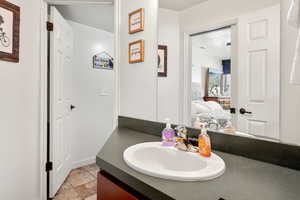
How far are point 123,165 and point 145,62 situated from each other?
98cm

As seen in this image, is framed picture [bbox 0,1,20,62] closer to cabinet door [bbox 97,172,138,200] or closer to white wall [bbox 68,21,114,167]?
white wall [bbox 68,21,114,167]

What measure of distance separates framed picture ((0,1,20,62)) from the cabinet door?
54.6 inches

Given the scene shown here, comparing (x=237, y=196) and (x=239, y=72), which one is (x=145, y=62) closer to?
(x=239, y=72)

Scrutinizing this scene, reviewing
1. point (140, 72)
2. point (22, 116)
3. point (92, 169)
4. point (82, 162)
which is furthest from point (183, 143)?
point (82, 162)

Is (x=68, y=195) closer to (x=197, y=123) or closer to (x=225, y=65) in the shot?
(x=197, y=123)

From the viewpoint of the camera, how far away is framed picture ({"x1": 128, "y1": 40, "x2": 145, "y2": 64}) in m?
1.47

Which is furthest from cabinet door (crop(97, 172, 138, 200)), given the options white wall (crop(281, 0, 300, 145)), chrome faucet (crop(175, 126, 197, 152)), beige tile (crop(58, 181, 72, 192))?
beige tile (crop(58, 181, 72, 192))

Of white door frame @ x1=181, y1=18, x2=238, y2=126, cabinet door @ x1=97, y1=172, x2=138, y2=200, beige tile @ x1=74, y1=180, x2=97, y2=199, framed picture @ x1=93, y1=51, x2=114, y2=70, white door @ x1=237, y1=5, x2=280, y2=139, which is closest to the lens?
cabinet door @ x1=97, y1=172, x2=138, y2=200

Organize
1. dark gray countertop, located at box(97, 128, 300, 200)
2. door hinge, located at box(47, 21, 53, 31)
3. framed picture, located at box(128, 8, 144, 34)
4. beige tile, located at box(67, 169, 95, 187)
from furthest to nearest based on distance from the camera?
1. beige tile, located at box(67, 169, 95, 187)
2. door hinge, located at box(47, 21, 53, 31)
3. framed picture, located at box(128, 8, 144, 34)
4. dark gray countertop, located at box(97, 128, 300, 200)

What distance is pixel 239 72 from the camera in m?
0.88

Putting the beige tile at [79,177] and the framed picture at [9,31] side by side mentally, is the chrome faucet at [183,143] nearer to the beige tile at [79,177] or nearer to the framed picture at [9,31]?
the framed picture at [9,31]

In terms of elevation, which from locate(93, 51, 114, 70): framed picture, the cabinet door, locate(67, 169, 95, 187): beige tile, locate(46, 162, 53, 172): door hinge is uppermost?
locate(93, 51, 114, 70): framed picture

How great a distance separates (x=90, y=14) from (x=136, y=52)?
124 centimetres

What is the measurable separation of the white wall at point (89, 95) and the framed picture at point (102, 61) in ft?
0.18
